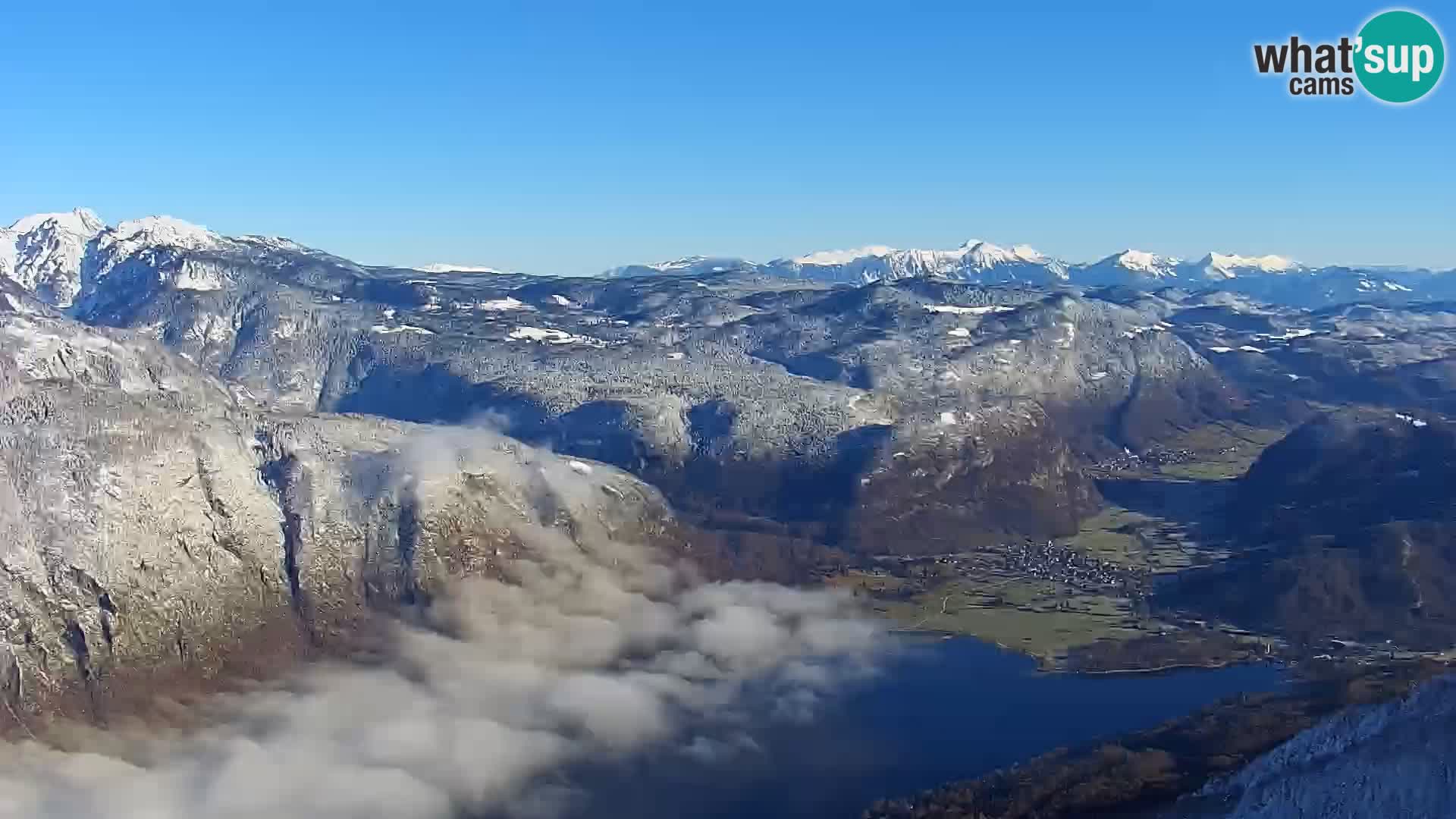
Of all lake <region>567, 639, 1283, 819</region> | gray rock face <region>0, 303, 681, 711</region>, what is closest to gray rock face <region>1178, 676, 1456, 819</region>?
lake <region>567, 639, 1283, 819</region>

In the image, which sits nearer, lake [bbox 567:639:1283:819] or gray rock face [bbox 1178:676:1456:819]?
gray rock face [bbox 1178:676:1456:819]

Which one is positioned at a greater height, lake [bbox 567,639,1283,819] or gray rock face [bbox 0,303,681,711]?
gray rock face [bbox 0,303,681,711]

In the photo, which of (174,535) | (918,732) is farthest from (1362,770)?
(174,535)

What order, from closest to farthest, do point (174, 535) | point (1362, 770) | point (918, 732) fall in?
point (1362, 770) → point (918, 732) → point (174, 535)

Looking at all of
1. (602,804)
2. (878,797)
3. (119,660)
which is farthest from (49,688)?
(878,797)

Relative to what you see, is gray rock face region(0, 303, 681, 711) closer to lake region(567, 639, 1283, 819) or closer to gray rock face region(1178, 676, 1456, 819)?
lake region(567, 639, 1283, 819)

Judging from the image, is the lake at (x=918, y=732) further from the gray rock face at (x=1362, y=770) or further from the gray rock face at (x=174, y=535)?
the gray rock face at (x=174, y=535)

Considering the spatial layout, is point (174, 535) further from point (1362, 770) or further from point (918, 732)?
point (1362, 770)

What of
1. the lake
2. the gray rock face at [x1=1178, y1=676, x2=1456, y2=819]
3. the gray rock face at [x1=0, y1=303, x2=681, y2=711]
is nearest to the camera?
the gray rock face at [x1=1178, y1=676, x2=1456, y2=819]

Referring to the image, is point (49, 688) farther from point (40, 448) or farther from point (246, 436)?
point (246, 436)
